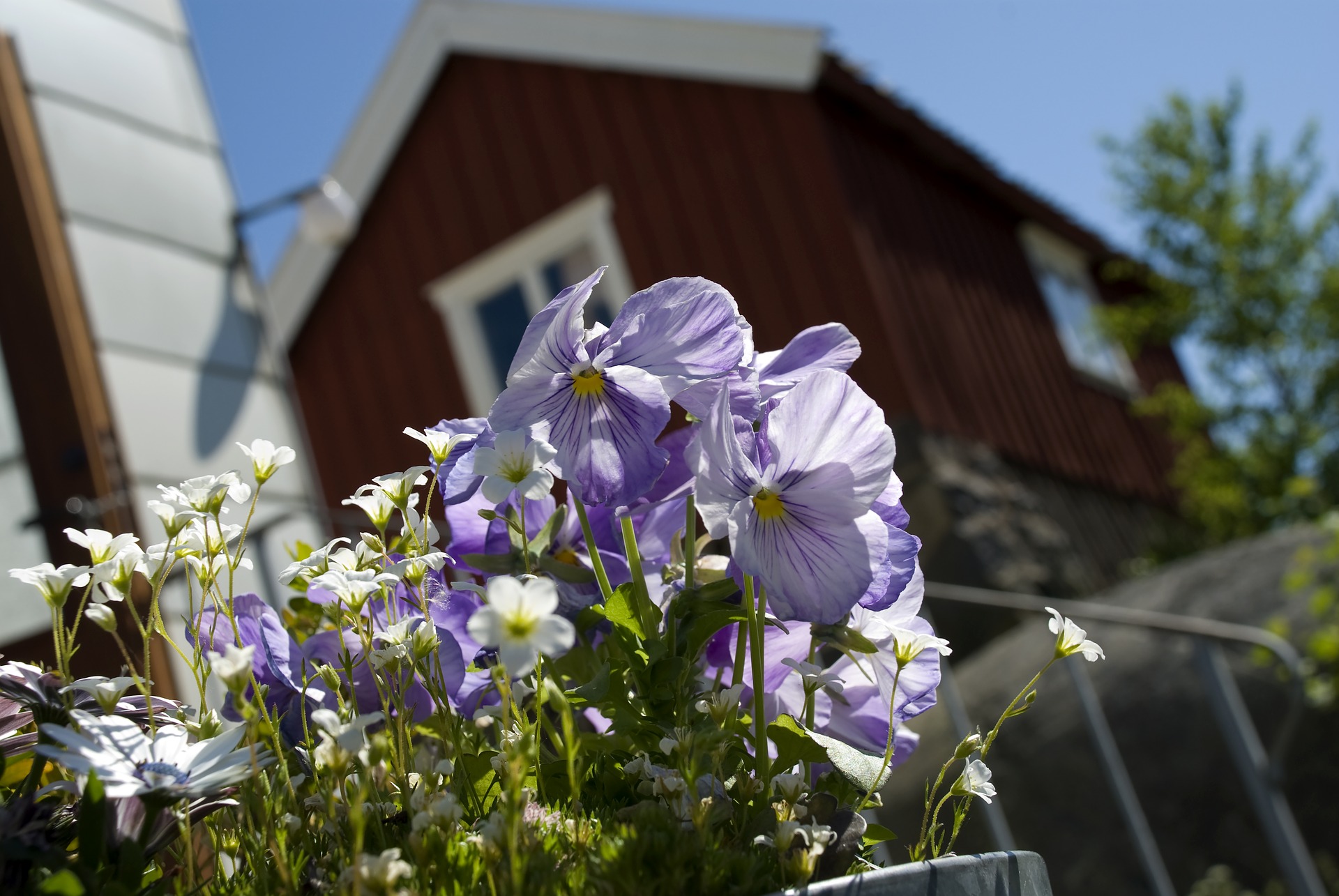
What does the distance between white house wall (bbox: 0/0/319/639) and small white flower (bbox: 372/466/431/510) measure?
2.77 metres

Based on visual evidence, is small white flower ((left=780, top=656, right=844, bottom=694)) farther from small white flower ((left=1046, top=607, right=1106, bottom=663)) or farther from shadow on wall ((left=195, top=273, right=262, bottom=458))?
shadow on wall ((left=195, top=273, right=262, bottom=458))

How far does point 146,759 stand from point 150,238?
11.8ft

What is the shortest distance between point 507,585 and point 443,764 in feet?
0.58

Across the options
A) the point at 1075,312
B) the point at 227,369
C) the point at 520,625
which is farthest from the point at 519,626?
the point at 1075,312

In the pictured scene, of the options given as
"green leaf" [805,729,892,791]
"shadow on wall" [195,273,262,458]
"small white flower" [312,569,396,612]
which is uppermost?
"shadow on wall" [195,273,262,458]

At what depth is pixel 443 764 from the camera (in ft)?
2.20

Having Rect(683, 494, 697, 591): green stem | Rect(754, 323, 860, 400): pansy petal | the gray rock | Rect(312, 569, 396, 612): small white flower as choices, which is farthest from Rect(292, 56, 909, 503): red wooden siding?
Rect(312, 569, 396, 612): small white flower

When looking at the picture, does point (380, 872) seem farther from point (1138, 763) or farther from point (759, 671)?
point (1138, 763)

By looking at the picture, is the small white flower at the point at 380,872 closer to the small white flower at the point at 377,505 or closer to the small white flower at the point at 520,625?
the small white flower at the point at 520,625

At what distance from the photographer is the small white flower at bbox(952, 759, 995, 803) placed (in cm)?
73

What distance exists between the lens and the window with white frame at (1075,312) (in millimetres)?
10383

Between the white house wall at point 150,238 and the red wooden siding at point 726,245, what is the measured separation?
3.77m

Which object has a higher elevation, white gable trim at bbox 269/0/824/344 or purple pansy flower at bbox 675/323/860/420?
white gable trim at bbox 269/0/824/344

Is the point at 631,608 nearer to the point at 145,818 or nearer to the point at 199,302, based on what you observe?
the point at 145,818
